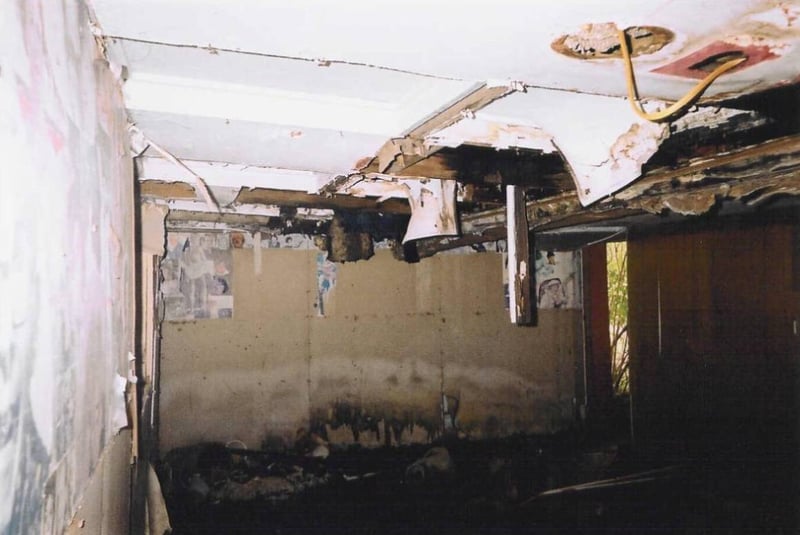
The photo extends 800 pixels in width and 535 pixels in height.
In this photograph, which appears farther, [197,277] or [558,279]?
[558,279]

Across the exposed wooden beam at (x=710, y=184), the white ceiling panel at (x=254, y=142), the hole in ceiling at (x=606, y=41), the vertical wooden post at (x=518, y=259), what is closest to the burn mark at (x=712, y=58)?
the hole in ceiling at (x=606, y=41)

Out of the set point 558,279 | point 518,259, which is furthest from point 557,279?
point 518,259

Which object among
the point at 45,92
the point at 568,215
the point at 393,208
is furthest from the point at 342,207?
the point at 45,92

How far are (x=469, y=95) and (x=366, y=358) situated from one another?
4.00 meters

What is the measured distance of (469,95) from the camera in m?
1.61

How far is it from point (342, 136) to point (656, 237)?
408 centimetres

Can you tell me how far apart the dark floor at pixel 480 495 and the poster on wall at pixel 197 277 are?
1304 mm

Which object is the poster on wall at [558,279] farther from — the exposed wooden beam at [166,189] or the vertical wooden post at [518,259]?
the exposed wooden beam at [166,189]

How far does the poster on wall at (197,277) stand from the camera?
4.72m

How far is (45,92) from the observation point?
32.7 inches

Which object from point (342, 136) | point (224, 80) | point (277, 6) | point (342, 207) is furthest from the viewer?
point (342, 207)

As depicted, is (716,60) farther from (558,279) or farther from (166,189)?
(558,279)

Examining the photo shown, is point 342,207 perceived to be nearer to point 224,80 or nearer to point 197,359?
point 224,80

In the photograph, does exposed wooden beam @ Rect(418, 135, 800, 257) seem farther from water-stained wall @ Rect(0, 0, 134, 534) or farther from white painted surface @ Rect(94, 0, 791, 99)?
water-stained wall @ Rect(0, 0, 134, 534)
